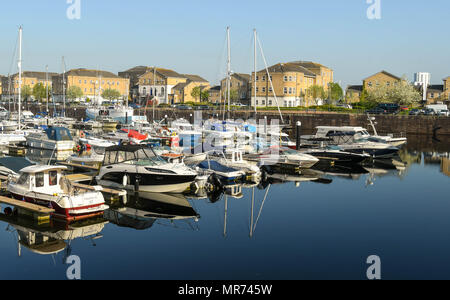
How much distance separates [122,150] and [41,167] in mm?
5946

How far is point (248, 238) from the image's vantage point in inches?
765

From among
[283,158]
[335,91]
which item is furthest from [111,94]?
[283,158]

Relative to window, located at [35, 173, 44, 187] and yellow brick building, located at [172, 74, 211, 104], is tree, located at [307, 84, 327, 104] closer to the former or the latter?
yellow brick building, located at [172, 74, 211, 104]

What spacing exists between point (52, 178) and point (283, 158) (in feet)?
61.2

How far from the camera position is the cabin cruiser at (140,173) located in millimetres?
25844

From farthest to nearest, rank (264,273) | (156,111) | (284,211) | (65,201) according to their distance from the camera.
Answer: (156,111)
(284,211)
(65,201)
(264,273)

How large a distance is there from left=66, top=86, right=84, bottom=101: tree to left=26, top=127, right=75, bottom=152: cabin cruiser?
80828 millimetres

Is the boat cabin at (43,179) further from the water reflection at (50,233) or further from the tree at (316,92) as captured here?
the tree at (316,92)

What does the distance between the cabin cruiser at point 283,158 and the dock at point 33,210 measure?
18.0 m

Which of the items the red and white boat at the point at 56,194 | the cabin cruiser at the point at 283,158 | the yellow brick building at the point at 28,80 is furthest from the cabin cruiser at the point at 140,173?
the yellow brick building at the point at 28,80
